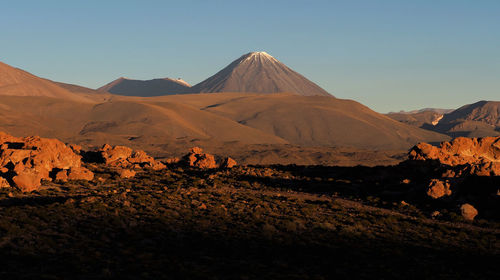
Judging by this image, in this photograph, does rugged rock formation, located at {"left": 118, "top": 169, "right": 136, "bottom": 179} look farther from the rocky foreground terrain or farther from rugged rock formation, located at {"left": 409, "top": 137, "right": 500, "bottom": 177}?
→ rugged rock formation, located at {"left": 409, "top": 137, "right": 500, "bottom": 177}

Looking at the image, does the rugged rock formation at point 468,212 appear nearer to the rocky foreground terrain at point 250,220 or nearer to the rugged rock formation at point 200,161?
the rocky foreground terrain at point 250,220

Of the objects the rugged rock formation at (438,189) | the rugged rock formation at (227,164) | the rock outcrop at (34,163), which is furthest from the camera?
the rugged rock formation at (227,164)

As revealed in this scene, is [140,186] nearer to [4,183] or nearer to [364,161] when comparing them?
[4,183]

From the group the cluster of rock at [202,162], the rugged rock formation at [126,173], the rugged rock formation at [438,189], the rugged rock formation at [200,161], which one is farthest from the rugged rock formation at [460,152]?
the rugged rock formation at [126,173]

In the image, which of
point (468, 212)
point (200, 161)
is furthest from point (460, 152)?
point (200, 161)

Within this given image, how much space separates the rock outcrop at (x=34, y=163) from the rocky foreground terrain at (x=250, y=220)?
14 centimetres

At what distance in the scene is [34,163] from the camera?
2077 inches

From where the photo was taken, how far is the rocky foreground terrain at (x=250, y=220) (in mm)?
25562

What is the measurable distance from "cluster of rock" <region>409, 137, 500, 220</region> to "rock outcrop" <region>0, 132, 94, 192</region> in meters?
35.2

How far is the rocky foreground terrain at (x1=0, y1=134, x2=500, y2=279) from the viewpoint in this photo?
2556 cm

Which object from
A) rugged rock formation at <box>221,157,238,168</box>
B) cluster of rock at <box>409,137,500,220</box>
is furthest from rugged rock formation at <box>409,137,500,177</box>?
rugged rock formation at <box>221,157,238,168</box>

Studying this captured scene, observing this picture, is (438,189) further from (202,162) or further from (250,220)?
(202,162)

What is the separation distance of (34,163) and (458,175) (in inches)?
1593

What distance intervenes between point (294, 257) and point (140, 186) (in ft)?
98.7
